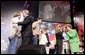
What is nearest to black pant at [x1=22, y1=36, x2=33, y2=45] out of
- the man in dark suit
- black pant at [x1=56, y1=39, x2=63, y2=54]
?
the man in dark suit

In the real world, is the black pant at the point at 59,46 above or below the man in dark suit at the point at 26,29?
below

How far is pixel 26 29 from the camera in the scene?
1.92 metres

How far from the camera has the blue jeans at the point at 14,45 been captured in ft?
6.22

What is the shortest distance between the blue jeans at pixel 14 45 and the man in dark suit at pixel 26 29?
5 centimetres

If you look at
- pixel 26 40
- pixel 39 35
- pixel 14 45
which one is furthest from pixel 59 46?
pixel 14 45

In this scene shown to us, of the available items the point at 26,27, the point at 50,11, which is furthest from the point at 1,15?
the point at 50,11

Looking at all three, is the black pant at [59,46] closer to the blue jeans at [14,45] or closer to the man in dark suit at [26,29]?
the man in dark suit at [26,29]

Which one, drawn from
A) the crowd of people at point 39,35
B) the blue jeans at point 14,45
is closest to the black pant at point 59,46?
the crowd of people at point 39,35

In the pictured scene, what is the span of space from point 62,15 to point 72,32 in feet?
0.65

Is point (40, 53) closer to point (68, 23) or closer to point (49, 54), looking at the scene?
point (49, 54)

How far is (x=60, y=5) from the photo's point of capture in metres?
1.96

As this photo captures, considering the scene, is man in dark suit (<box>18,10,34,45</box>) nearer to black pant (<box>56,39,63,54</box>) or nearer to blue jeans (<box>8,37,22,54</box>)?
blue jeans (<box>8,37,22,54</box>)

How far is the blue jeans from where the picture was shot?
190 centimetres

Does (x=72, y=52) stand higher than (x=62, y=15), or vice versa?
(x=62, y=15)
